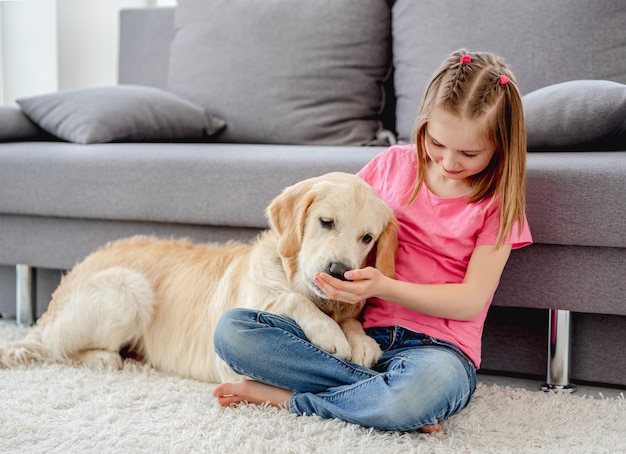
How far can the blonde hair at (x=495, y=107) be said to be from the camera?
1.78m

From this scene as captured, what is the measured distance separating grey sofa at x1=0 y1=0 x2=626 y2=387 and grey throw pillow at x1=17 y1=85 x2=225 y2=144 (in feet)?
0.03

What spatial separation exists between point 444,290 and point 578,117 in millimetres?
882

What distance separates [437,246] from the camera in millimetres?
1928

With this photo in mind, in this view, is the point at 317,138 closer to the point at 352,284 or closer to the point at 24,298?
the point at 24,298

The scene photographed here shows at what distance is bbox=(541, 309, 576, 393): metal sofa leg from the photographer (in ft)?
6.95

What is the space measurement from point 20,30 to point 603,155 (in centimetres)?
369

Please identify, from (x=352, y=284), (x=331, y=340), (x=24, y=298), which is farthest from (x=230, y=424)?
(x=24, y=298)

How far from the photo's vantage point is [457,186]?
1973 mm

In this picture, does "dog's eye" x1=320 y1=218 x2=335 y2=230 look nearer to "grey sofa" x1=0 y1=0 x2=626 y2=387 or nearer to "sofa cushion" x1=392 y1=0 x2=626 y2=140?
"grey sofa" x1=0 y1=0 x2=626 y2=387

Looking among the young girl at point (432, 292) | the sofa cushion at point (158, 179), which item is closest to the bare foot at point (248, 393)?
the young girl at point (432, 292)

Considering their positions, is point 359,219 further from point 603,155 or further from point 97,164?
point 97,164

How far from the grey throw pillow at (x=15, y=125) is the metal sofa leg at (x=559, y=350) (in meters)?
2.45

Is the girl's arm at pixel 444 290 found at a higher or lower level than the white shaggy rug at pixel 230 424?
higher

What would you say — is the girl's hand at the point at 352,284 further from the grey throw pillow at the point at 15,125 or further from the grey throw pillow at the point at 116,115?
the grey throw pillow at the point at 15,125
